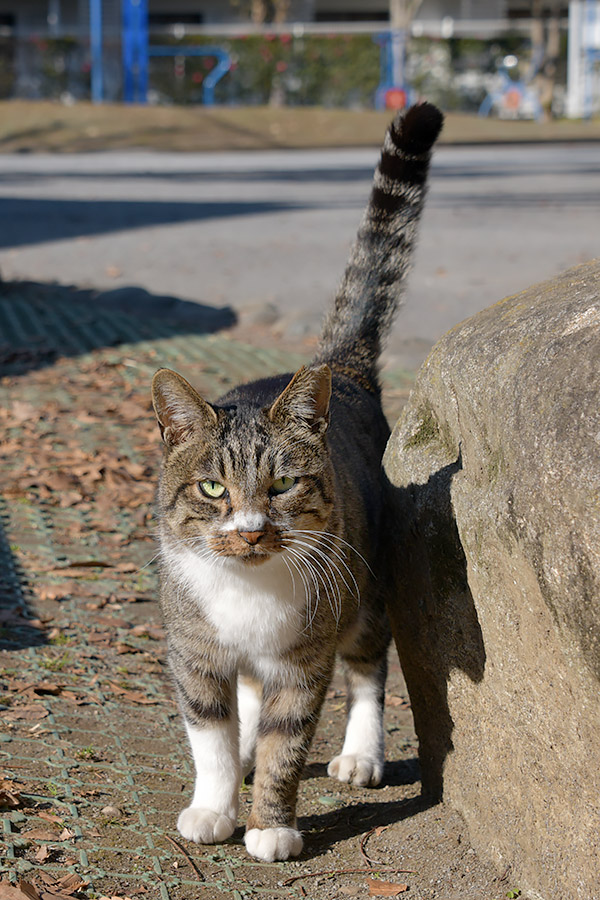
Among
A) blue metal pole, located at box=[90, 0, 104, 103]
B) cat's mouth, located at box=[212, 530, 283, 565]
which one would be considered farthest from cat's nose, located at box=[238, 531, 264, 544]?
blue metal pole, located at box=[90, 0, 104, 103]

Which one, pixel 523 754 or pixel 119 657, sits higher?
pixel 523 754

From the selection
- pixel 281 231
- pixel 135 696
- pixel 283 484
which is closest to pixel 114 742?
pixel 135 696

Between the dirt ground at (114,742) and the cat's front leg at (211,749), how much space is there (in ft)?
0.31

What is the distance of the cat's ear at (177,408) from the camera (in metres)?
3.01

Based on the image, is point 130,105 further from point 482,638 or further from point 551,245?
point 482,638

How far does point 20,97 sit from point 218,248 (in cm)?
2249

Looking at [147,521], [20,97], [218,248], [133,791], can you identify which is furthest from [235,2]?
[133,791]

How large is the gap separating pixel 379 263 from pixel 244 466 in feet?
4.04

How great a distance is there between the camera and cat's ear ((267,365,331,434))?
3.01 m

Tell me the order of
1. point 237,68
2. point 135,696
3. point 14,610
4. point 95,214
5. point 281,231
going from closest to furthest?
point 135,696 < point 14,610 < point 281,231 < point 95,214 < point 237,68

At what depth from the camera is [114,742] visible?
11.5 feet

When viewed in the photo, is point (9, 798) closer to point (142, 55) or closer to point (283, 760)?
point (283, 760)

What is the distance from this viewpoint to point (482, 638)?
9.53ft

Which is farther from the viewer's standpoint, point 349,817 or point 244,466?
point 349,817
